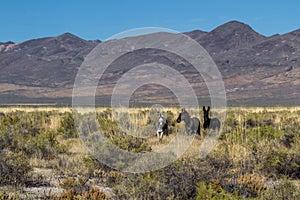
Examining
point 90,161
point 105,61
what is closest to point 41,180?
point 90,161

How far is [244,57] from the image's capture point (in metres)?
156

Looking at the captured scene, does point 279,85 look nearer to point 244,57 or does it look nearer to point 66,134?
point 244,57

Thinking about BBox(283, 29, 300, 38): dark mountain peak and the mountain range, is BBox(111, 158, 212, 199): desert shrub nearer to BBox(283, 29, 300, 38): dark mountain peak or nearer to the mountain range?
the mountain range

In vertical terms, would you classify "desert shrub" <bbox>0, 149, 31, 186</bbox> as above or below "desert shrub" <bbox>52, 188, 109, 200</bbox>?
above

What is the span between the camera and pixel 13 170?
27.5ft

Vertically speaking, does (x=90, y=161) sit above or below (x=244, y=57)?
below

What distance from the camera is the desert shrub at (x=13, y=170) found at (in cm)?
813

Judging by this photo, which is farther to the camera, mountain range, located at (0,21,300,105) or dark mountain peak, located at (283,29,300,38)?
dark mountain peak, located at (283,29,300,38)

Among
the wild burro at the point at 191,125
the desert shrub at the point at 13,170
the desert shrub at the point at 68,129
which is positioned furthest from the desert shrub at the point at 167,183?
the desert shrub at the point at 68,129

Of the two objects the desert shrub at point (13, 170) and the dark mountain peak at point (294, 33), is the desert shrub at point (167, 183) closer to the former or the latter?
the desert shrub at point (13, 170)

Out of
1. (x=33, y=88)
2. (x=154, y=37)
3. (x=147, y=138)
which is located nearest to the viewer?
(x=147, y=138)

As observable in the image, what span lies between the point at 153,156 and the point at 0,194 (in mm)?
3662

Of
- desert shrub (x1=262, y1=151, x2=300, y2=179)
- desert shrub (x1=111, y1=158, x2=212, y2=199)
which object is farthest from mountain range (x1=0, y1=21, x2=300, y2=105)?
desert shrub (x1=111, y1=158, x2=212, y2=199)

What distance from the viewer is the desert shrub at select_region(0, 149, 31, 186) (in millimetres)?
8133
